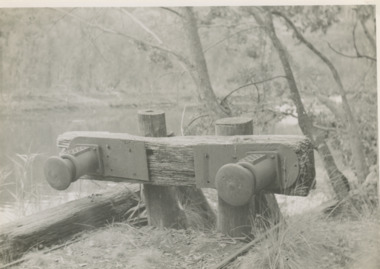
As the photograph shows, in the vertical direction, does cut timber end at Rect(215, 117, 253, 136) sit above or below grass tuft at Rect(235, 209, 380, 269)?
above

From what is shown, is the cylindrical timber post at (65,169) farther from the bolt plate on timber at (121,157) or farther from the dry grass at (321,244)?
the dry grass at (321,244)

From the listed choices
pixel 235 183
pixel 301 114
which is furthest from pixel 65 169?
pixel 301 114

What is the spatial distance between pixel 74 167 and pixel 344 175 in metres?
1.58

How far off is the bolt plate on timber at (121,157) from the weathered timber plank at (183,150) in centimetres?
2

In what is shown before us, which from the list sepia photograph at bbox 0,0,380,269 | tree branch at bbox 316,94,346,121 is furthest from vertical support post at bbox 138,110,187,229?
tree branch at bbox 316,94,346,121

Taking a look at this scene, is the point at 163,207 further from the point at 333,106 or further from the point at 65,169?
the point at 333,106

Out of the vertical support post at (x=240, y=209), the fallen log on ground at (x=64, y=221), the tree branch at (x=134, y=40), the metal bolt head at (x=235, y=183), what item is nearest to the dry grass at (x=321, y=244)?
the vertical support post at (x=240, y=209)

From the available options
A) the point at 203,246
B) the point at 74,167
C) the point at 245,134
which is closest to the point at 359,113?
the point at 245,134

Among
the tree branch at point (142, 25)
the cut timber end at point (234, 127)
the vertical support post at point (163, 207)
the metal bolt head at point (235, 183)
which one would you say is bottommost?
the vertical support post at point (163, 207)

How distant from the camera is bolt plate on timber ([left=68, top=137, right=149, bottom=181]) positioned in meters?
2.74

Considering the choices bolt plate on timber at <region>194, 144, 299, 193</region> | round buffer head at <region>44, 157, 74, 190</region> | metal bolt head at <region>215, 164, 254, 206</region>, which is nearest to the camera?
metal bolt head at <region>215, 164, 254, 206</region>

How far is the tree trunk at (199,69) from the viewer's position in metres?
2.85

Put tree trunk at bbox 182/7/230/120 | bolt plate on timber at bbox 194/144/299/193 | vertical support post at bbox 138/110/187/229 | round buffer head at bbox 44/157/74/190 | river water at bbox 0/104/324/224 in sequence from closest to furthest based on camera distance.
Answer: bolt plate on timber at bbox 194/144/299/193
round buffer head at bbox 44/157/74/190
river water at bbox 0/104/324/224
tree trunk at bbox 182/7/230/120
vertical support post at bbox 138/110/187/229

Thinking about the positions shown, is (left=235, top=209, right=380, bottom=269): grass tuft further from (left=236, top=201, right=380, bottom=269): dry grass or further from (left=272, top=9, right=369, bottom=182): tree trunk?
(left=272, top=9, right=369, bottom=182): tree trunk
